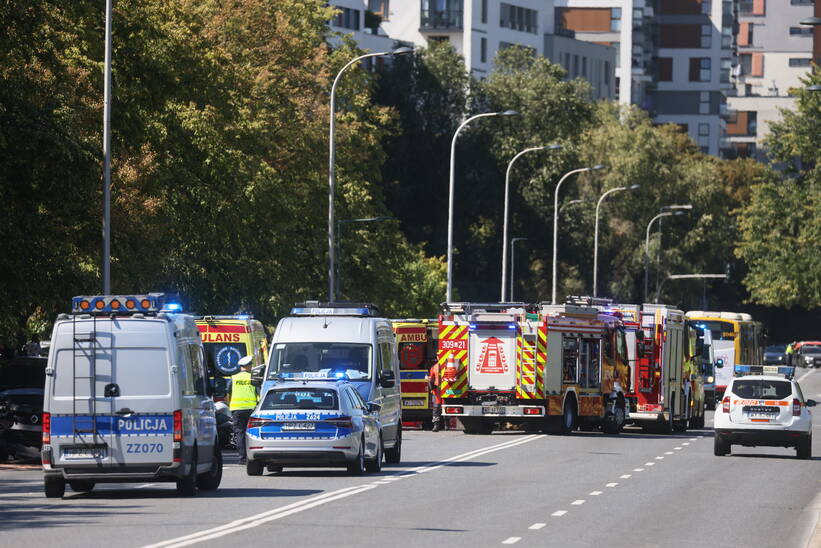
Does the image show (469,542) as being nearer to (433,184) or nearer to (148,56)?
(148,56)

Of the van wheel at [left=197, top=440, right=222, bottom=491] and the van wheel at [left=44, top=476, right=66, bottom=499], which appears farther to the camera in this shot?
the van wheel at [left=197, top=440, right=222, bottom=491]

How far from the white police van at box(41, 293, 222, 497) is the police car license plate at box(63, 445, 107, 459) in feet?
0.04

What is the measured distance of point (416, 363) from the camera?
45.1m

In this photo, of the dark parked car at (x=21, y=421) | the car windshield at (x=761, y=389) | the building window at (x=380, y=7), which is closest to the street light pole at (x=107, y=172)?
the dark parked car at (x=21, y=421)

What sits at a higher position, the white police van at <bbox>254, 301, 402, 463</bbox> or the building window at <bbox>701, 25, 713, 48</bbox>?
the building window at <bbox>701, 25, 713, 48</bbox>

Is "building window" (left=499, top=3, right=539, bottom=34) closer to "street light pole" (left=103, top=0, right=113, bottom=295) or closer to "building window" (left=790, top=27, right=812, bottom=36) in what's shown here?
"building window" (left=790, top=27, right=812, bottom=36)

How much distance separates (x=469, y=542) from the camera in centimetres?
1814

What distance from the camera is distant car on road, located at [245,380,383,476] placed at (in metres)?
26.3

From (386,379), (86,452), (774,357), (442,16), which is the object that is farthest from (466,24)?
(86,452)

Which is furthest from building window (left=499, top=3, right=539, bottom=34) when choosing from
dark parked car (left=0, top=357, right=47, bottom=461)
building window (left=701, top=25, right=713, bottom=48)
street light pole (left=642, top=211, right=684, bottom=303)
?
dark parked car (left=0, top=357, right=47, bottom=461)

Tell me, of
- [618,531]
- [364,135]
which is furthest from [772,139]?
[618,531]

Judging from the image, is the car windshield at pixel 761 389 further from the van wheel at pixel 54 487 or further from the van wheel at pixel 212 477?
the van wheel at pixel 54 487

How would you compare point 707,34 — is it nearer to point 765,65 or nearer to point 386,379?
point 765,65

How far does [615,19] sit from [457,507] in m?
138
